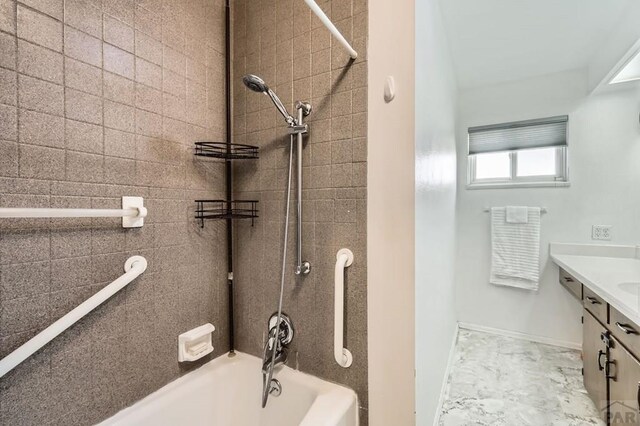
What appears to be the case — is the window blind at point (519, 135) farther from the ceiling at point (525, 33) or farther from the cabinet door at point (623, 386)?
the cabinet door at point (623, 386)

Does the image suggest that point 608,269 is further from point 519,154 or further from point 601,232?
point 519,154

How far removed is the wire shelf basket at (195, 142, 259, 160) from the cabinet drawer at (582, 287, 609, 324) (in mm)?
2100

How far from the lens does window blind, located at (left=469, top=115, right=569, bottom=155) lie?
8.86ft

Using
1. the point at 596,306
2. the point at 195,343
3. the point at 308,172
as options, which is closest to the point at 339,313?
the point at 308,172

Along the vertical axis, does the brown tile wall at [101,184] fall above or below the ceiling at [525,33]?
below

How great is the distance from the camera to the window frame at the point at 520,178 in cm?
268

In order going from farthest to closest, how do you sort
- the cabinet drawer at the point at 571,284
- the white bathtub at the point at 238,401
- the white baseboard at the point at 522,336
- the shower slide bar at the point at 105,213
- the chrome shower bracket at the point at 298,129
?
1. the white baseboard at the point at 522,336
2. the cabinet drawer at the point at 571,284
3. the chrome shower bracket at the point at 298,129
4. the white bathtub at the point at 238,401
5. the shower slide bar at the point at 105,213

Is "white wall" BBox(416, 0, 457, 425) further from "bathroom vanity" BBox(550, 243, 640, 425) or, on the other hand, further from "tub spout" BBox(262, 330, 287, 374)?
"bathroom vanity" BBox(550, 243, 640, 425)

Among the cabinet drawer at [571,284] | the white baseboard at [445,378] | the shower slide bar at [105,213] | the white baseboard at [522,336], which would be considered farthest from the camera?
the white baseboard at [522,336]

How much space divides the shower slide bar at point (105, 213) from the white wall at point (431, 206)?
1.20 meters

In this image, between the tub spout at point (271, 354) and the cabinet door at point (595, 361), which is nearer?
the tub spout at point (271, 354)

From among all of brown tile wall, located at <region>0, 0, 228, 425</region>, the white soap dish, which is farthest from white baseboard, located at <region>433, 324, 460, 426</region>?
brown tile wall, located at <region>0, 0, 228, 425</region>

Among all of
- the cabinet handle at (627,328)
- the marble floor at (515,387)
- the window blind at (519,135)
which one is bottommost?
the marble floor at (515,387)

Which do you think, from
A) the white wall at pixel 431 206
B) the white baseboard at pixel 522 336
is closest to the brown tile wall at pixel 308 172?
the white wall at pixel 431 206
